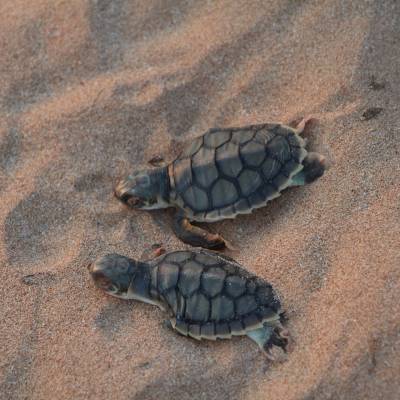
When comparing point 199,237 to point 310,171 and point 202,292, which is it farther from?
point 310,171

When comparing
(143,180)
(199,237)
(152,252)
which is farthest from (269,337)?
(143,180)

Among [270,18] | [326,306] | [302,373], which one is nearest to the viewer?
[302,373]

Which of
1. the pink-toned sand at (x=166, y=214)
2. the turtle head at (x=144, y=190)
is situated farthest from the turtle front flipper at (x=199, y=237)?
the turtle head at (x=144, y=190)

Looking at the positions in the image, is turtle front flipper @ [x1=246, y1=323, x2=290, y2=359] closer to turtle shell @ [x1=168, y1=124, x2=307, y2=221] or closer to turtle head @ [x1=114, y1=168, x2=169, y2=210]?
turtle shell @ [x1=168, y1=124, x2=307, y2=221]

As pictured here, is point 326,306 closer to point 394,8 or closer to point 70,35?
point 394,8

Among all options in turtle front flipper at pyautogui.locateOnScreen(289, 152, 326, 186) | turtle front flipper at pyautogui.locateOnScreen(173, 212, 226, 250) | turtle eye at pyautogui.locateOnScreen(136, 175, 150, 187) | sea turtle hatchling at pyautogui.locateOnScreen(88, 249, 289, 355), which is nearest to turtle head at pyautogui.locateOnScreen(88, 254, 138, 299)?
sea turtle hatchling at pyautogui.locateOnScreen(88, 249, 289, 355)

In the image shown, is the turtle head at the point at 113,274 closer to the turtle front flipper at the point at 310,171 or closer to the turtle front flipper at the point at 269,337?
the turtle front flipper at the point at 269,337

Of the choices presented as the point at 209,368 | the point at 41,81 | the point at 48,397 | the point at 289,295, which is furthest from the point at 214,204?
the point at 41,81
